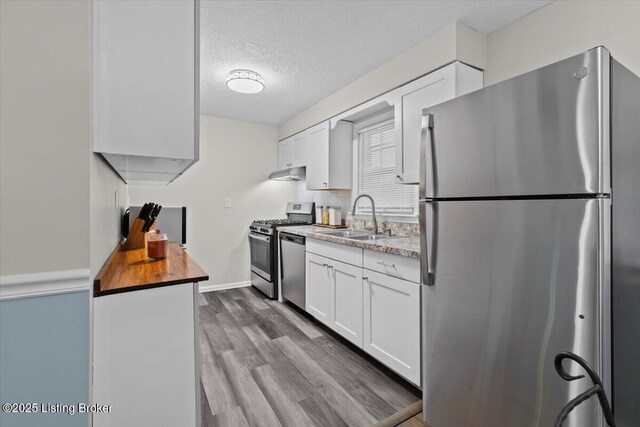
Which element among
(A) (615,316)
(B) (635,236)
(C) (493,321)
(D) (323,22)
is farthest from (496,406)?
(D) (323,22)

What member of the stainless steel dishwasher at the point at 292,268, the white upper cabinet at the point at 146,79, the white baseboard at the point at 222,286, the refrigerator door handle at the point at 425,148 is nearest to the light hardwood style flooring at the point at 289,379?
the stainless steel dishwasher at the point at 292,268

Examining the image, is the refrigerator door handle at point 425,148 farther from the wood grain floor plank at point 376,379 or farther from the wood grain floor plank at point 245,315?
the wood grain floor plank at point 245,315

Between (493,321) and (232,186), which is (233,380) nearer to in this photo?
(493,321)

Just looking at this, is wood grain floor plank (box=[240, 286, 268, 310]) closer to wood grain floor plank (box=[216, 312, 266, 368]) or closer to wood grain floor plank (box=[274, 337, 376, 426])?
wood grain floor plank (box=[216, 312, 266, 368])

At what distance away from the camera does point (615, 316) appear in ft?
3.38

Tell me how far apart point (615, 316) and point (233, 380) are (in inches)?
79.0

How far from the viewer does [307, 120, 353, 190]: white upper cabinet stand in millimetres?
3289

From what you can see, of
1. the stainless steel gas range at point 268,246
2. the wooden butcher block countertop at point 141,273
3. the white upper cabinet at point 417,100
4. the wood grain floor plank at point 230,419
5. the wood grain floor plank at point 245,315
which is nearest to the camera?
the wooden butcher block countertop at point 141,273

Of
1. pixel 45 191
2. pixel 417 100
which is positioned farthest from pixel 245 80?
pixel 45 191

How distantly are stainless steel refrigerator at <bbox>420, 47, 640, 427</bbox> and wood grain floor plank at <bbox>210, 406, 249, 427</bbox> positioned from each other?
1.05 metres

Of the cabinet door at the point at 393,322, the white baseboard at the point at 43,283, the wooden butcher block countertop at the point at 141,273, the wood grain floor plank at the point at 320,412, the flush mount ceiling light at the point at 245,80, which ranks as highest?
the flush mount ceiling light at the point at 245,80

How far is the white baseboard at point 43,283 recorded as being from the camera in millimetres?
876

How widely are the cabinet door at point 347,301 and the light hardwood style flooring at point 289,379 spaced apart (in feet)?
A: 0.55

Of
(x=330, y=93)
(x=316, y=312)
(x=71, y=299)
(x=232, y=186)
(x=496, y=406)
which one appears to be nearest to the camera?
(x=71, y=299)
